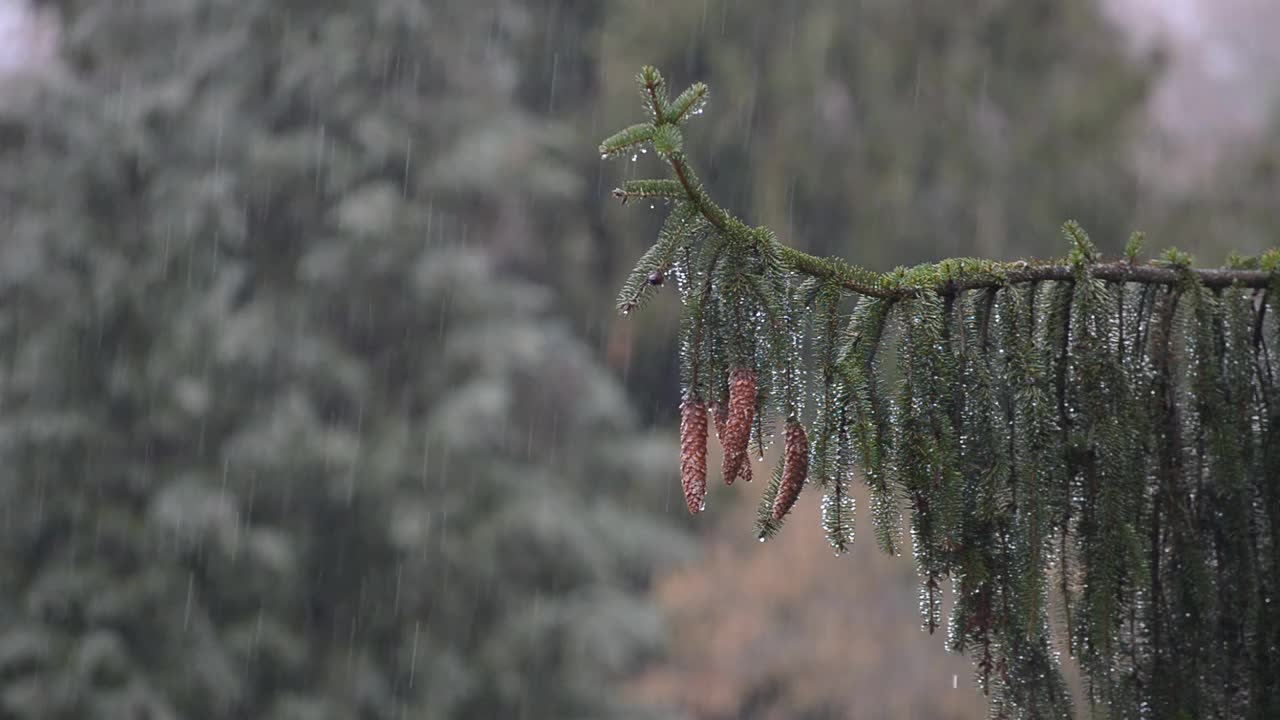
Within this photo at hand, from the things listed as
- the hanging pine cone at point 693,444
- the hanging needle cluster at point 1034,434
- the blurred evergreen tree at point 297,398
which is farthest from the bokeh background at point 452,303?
the hanging needle cluster at point 1034,434

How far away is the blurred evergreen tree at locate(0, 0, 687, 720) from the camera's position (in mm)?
6625

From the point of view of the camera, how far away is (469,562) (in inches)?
292

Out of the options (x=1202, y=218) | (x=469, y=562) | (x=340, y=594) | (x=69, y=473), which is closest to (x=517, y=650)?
(x=469, y=562)

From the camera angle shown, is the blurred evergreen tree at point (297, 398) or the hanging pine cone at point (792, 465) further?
the blurred evergreen tree at point (297, 398)

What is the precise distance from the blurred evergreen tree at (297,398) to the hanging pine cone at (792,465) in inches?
229

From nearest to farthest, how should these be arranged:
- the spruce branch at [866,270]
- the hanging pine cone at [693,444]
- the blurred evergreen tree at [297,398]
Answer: the spruce branch at [866,270], the hanging pine cone at [693,444], the blurred evergreen tree at [297,398]

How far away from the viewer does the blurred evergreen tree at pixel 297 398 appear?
6625 millimetres

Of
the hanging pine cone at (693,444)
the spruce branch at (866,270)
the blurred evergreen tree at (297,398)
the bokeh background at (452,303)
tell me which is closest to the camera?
the spruce branch at (866,270)

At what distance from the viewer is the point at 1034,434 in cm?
130

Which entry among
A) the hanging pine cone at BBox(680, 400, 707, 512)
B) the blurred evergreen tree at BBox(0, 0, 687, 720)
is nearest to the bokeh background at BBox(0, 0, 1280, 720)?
the blurred evergreen tree at BBox(0, 0, 687, 720)

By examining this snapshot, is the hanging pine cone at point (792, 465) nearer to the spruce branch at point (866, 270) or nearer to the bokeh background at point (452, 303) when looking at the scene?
the spruce branch at point (866, 270)

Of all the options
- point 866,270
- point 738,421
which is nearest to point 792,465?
point 738,421

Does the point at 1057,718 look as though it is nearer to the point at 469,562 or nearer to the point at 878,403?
the point at 878,403

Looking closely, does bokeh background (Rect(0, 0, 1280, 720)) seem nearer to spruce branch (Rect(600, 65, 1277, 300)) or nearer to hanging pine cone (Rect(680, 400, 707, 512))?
hanging pine cone (Rect(680, 400, 707, 512))
